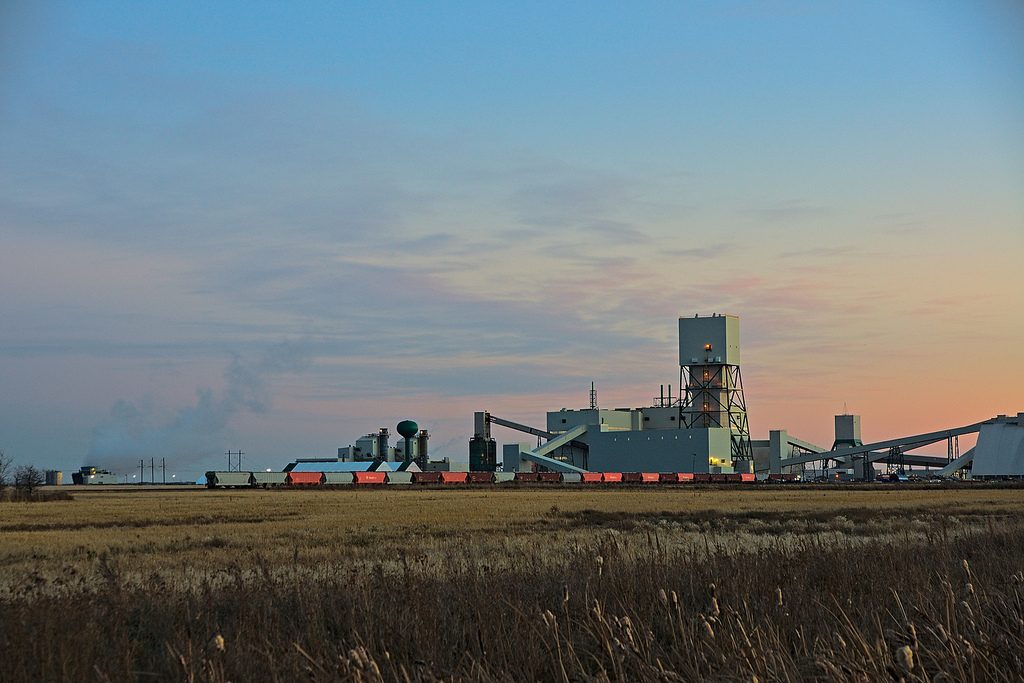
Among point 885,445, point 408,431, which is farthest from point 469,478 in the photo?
point 885,445

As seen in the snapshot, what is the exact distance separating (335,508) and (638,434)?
87316mm

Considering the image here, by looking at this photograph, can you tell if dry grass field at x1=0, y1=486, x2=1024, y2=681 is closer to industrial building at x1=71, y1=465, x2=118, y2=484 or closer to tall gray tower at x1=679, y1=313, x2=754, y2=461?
tall gray tower at x1=679, y1=313, x2=754, y2=461

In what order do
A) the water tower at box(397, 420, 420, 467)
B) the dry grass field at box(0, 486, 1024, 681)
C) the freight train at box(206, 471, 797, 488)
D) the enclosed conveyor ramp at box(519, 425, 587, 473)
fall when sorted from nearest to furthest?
1. the dry grass field at box(0, 486, 1024, 681)
2. the freight train at box(206, 471, 797, 488)
3. the enclosed conveyor ramp at box(519, 425, 587, 473)
4. the water tower at box(397, 420, 420, 467)

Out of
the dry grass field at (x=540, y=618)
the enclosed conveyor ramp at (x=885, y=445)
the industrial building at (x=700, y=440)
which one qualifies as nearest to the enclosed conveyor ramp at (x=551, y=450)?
the industrial building at (x=700, y=440)

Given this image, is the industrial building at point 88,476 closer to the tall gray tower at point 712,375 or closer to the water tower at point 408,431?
the water tower at point 408,431

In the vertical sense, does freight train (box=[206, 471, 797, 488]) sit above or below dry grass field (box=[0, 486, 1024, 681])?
below

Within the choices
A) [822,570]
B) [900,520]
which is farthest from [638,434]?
[822,570]

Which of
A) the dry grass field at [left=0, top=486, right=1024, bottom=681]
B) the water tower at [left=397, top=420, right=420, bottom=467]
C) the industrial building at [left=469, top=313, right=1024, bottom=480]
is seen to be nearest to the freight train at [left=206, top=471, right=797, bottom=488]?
the industrial building at [left=469, top=313, right=1024, bottom=480]

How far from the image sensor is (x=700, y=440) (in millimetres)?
133375

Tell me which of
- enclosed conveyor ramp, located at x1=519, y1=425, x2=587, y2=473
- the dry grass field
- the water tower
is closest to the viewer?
the dry grass field

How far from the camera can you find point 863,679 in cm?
556

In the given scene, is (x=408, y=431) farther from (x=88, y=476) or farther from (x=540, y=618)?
(x=540, y=618)

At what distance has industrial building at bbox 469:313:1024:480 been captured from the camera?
135375 millimetres

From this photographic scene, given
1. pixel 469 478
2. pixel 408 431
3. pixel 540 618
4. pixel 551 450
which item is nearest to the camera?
pixel 540 618
